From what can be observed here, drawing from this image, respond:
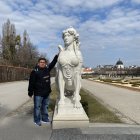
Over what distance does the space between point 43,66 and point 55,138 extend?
8.37ft

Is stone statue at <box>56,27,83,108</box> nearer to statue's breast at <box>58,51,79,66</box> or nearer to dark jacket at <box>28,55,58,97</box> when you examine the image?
statue's breast at <box>58,51,79,66</box>

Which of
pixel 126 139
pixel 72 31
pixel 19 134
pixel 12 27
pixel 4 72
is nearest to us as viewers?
pixel 126 139

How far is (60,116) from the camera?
828 centimetres

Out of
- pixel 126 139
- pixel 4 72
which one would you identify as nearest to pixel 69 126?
pixel 126 139

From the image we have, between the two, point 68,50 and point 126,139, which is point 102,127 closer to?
point 126,139

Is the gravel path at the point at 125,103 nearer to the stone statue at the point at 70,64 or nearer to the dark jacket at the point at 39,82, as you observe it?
the stone statue at the point at 70,64

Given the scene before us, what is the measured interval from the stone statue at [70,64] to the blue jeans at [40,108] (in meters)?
0.52

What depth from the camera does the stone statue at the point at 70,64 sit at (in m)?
8.81

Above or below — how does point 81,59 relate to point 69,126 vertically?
above

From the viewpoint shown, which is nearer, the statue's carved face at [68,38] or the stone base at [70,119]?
the stone base at [70,119]

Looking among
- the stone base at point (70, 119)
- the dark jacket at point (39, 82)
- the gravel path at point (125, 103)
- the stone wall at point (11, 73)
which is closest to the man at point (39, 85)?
the dark jacket at point (39, 82)

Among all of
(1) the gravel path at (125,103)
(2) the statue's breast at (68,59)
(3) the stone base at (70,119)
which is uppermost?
(2) the statue's breast at (68,59)

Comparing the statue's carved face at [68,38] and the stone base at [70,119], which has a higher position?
the statue's carved face at [68,38]

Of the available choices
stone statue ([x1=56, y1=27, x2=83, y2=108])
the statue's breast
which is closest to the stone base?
stone statue ([x1=56, y1=27, x2=83, y2=108])
